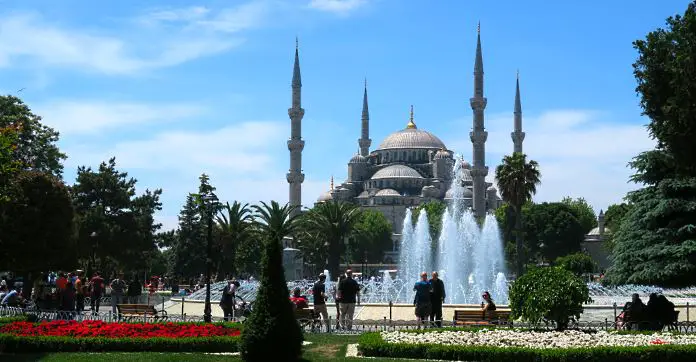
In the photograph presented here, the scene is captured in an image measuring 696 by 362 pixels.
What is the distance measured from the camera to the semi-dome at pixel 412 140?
4508 inches

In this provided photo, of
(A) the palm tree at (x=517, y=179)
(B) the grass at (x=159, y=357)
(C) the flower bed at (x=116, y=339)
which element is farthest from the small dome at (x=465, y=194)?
(B) the grass at (x=159, y=357)

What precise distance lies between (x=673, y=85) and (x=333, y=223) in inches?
1213

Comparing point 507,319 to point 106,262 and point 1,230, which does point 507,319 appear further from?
point 106,262

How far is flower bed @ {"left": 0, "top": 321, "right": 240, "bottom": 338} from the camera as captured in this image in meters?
13.0

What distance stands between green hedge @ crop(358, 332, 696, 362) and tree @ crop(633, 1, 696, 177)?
6.14m

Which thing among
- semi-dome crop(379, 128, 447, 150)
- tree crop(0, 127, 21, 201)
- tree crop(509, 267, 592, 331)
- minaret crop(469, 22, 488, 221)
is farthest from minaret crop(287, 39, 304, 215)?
tree crop(509, 267, 592, 331)

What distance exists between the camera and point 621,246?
2052 centimetres

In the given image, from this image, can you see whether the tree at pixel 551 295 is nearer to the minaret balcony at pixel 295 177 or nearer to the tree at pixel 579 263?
the tree at pixel 579 263

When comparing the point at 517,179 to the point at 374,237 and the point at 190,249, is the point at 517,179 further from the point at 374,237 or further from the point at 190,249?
the point at 374,237

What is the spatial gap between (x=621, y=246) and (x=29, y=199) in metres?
17.5

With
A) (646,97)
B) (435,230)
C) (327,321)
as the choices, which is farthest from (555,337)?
(435,230)

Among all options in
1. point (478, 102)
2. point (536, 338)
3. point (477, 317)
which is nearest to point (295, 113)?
point (478, 102)

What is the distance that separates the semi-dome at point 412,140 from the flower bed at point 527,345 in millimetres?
101061

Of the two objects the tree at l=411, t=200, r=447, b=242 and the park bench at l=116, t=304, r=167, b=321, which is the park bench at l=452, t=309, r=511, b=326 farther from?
the tree at l=411, t=200, r=447, b=242
